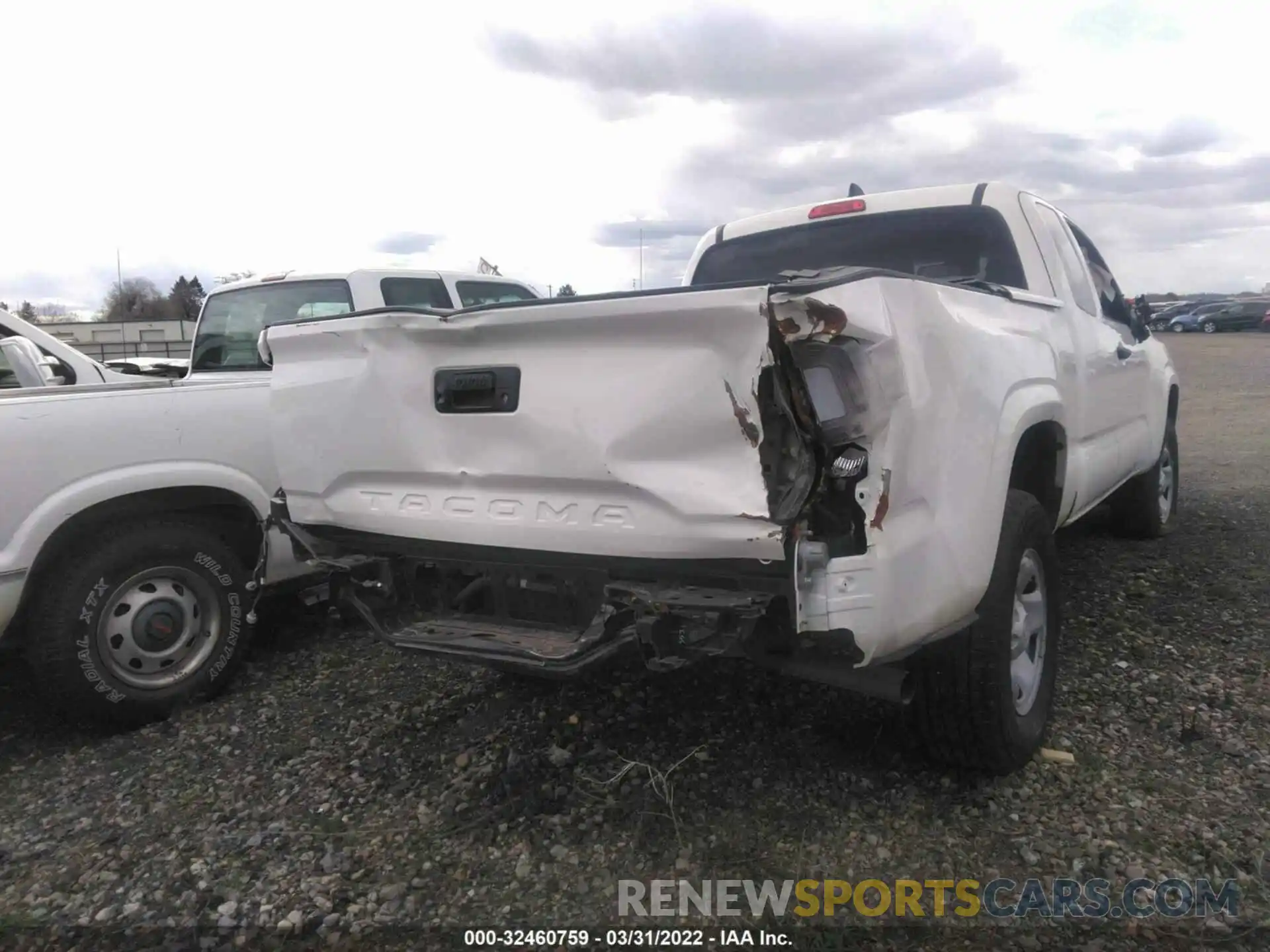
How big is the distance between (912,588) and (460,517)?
54.2 inches

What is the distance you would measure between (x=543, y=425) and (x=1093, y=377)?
Result: 8.65ft

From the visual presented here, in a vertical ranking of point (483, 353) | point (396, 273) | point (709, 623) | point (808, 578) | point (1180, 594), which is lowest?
point (1180, 594)

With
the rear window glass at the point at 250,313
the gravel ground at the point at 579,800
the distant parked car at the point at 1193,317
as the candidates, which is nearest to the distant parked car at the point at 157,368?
the rear window glass at the point at 250,313

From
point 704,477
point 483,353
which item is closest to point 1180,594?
point 704,477

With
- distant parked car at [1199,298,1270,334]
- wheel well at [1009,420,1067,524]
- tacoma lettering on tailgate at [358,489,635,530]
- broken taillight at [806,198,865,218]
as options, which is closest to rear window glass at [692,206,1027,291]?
broken taillight at [806,198,865,218]

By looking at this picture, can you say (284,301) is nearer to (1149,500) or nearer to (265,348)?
(265,348)

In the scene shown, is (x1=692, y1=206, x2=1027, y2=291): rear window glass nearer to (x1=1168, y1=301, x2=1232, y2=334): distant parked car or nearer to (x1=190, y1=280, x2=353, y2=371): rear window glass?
(x1=190, y1=280, x2=353, y2=371): rear window glass

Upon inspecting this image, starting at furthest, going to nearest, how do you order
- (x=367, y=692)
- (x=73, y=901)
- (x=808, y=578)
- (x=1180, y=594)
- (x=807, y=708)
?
(x=1180, y=594) < (x=367, y=692) < (x=807, y=708) < (x=73, y=901) < (x=808, y=578)

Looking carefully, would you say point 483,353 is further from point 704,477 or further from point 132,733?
point 132,733

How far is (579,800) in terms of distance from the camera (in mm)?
3070

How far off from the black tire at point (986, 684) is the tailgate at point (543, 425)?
867 millimetres

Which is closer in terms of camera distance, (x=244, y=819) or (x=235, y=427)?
(x=244, y=819)

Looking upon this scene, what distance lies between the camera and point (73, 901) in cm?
272

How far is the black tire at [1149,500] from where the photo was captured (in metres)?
5.76
